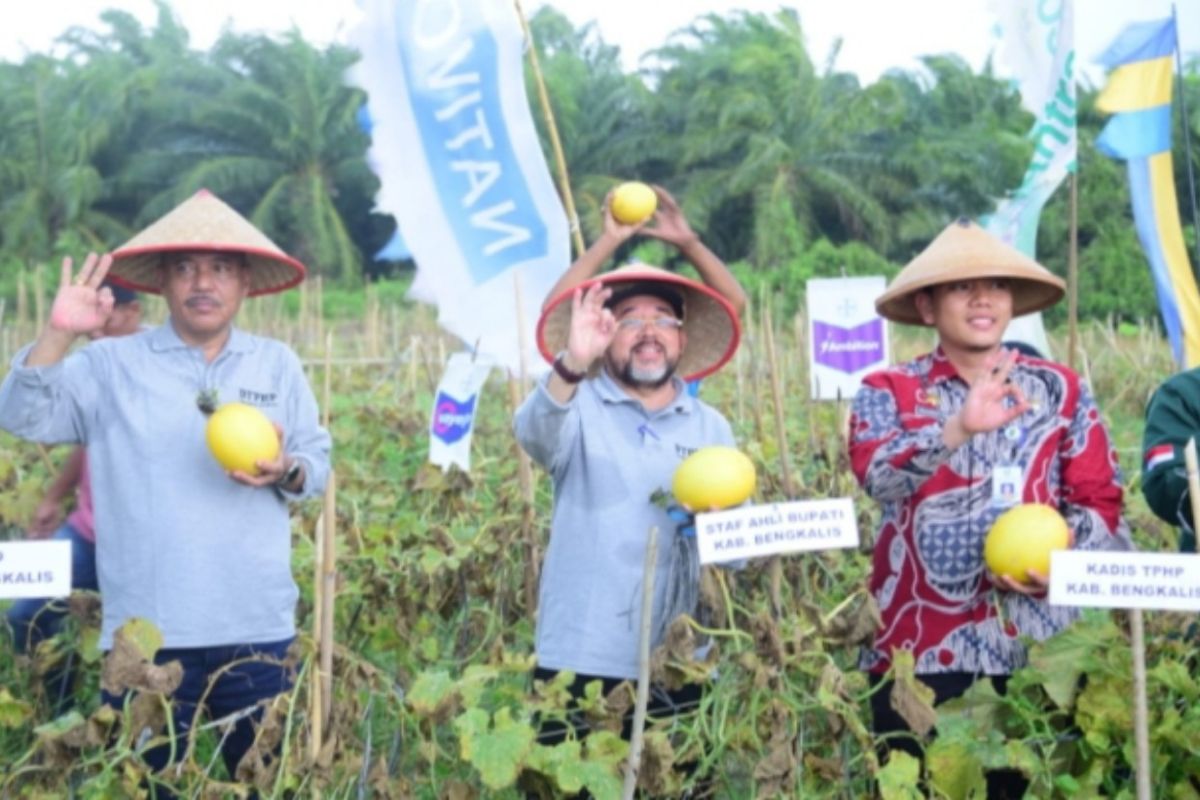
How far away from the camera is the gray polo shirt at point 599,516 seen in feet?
9.14

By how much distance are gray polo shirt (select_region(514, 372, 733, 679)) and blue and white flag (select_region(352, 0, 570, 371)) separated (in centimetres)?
147

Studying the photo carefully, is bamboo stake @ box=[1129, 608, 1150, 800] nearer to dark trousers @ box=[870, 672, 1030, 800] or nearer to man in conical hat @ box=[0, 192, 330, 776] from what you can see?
dark trousers @ box=[870, 672, 1030, 800]

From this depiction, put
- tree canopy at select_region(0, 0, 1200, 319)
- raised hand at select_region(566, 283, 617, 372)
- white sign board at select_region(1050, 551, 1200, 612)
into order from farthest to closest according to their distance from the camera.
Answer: tree canopy at select_region(0, 0, 1200, 319), raised hand at select_region(566, 283, 617, 372), white sign board at select_region(1050, 551, 1200, 612)

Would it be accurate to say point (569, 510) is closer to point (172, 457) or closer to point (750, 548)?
point (750, 548)

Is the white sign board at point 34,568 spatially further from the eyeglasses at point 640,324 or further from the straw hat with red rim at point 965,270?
the straw hat with red rim at point 965,270

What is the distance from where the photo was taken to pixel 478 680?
2.58m

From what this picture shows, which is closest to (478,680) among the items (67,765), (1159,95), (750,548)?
(750,548)

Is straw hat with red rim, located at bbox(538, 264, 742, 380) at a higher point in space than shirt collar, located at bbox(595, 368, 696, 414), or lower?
higher

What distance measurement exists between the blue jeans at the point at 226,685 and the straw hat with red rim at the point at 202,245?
788 millimetres

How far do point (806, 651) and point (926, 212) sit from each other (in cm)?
2564

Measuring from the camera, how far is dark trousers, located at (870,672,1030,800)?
276 cm

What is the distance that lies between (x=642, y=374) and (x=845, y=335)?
101 inches

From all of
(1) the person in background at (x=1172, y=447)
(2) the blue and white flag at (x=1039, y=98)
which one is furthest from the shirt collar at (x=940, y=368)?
(2) the blue and white flag at (x=1039, y=98)

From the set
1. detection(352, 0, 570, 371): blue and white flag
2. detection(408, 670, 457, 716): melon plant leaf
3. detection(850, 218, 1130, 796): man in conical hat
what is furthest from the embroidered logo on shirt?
detection(352, 0, 570, 371): blue and white flag
